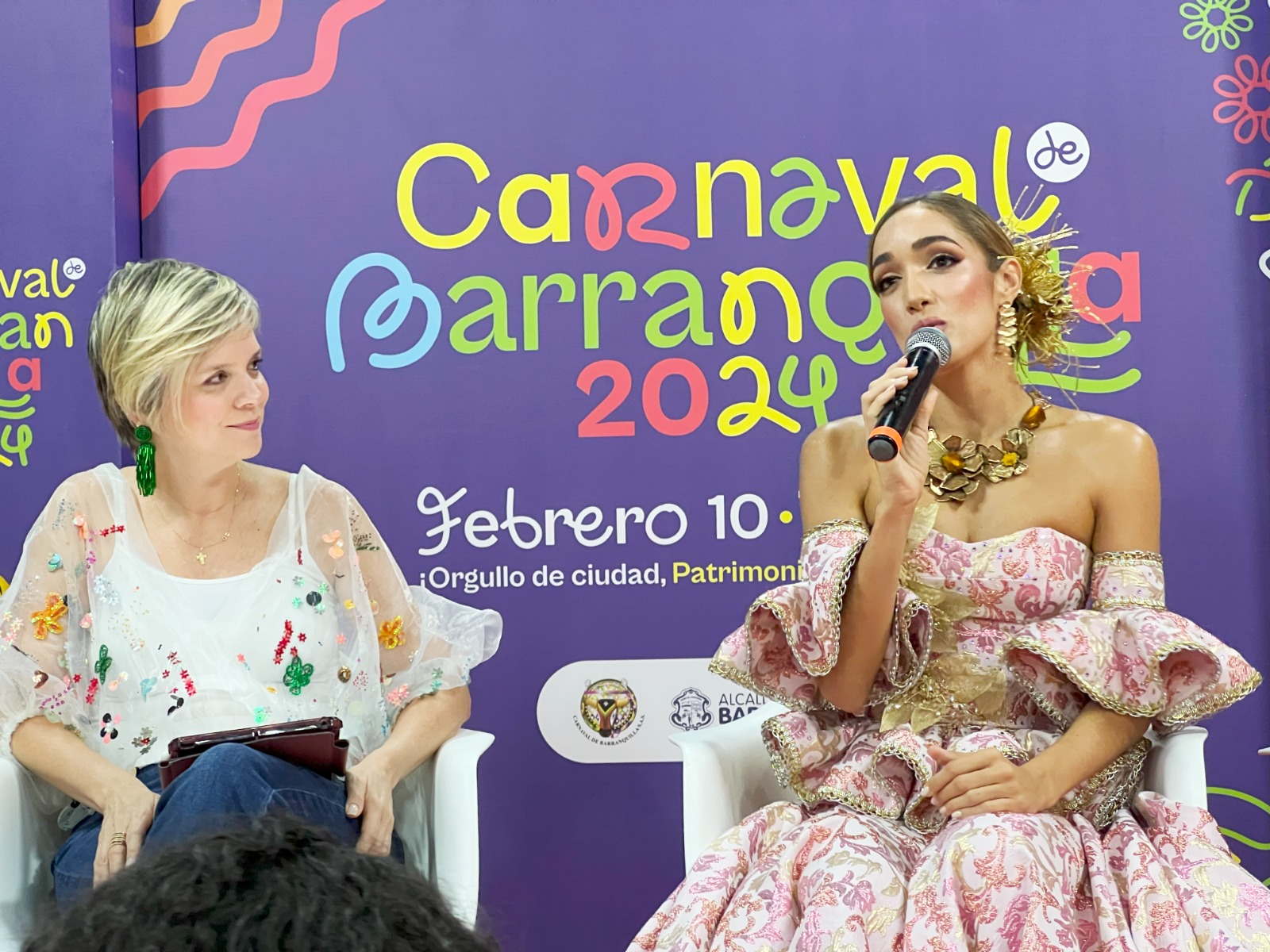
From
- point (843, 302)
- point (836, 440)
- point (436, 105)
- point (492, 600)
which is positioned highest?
point (436, 105)

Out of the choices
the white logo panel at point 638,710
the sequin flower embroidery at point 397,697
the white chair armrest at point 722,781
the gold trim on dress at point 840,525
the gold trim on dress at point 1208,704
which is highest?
the gold trim on dress at point 840,525

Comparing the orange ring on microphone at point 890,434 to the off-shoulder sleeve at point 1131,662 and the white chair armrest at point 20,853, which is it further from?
the white chair armrest at point 20,853

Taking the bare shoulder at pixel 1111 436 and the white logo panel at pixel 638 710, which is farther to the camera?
the white logo panel at pixel 638 710

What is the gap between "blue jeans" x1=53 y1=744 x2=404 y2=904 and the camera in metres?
1.87

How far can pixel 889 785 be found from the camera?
6.65ft

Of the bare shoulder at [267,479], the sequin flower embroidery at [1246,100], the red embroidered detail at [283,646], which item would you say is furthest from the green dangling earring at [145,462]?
the sequin flower embroidery at [1246,100]

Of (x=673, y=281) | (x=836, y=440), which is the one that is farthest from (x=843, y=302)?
(x=836, y=440)

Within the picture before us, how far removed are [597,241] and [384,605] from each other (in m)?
1.15

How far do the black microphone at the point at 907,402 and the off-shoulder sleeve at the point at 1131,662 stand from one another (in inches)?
15.2

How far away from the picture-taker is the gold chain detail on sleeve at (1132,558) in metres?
2.11

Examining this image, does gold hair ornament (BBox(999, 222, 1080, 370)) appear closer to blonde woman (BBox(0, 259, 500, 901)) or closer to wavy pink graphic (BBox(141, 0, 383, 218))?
blonde woman (BBox(0, 259, 500, 901))

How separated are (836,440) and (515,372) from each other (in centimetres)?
107

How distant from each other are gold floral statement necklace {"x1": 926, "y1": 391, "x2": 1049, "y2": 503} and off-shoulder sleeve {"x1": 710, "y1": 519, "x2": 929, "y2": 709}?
0.48ft

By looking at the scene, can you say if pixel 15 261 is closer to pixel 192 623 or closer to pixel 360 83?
pixel 360 83
